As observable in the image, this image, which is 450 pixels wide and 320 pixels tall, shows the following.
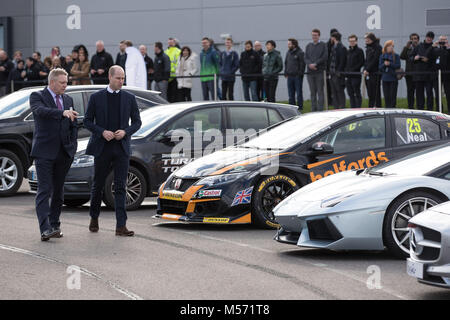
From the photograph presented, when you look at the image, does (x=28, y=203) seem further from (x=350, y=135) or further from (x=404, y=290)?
(x=404, y=290)

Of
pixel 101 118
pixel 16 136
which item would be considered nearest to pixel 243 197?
pixel 101 118

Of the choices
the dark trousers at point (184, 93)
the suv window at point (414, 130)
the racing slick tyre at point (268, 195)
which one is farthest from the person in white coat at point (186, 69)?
the racing slick tyre at point (268, 195)

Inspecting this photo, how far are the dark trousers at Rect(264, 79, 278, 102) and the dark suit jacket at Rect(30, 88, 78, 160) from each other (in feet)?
38.3

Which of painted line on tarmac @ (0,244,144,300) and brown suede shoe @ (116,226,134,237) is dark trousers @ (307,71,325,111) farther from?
painted line on tarmac @ (0,244,144,300)

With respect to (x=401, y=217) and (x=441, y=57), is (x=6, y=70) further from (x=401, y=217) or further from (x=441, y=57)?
(x=401, y=217)

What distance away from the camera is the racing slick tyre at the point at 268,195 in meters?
10.5

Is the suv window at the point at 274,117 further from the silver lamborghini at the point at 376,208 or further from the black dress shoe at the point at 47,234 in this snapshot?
the silver lamborghini at the point at 376,208

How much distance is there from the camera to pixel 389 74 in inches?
770

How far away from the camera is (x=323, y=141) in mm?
10789

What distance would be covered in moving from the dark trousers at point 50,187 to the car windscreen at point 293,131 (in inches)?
99.9

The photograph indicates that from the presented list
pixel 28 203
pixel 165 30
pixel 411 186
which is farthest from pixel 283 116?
pixel 165 30

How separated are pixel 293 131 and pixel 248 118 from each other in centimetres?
236

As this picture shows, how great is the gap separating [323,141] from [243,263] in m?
2.96

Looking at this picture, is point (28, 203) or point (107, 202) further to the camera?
point (28, 203)
